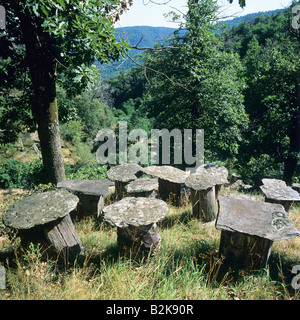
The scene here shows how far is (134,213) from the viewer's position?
3.46 metres

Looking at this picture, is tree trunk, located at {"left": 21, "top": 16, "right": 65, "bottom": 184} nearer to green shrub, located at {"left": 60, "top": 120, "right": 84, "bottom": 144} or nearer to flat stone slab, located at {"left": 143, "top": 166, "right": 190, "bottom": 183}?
flat stone slab, located at {"left": 143, "top": 166, "right": 190, "bottom": 183}

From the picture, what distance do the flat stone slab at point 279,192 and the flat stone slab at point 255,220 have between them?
1.60 m

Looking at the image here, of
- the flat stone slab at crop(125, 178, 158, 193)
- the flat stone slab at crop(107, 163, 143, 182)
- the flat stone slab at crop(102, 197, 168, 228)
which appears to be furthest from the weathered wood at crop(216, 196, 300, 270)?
the flat stone slab at crop(107, 163, 143, 182)

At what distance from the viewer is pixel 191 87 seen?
810cm

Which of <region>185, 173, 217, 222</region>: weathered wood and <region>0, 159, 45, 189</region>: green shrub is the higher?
<region>185, 173, 217, 222</region>: weathered wood

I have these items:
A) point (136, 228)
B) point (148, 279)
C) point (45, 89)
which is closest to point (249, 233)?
point (148, 279)

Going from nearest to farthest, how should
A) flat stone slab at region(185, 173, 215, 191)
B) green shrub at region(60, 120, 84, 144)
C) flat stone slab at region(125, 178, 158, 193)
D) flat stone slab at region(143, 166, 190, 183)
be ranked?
1. flat stone slab at region(185, 173, 215, 191)
2. flat stone slab at region(125, 178, 158, 193)
3. flat stone slab at region(143, 166, 190, 183)
4. green shrub at region(60, 120, 84, 144)

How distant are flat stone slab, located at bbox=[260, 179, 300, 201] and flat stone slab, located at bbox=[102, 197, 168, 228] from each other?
318 cm

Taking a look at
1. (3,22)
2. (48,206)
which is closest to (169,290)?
(48,206)

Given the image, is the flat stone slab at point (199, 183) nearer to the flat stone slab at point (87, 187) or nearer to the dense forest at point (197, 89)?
the flat stone slab at point (87, 187)

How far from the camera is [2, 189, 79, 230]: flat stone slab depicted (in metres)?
3.06

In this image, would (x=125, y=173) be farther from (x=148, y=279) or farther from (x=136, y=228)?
(x=148, y=279)

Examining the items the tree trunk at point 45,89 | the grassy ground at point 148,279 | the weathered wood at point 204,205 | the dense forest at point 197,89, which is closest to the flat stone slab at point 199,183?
the weathered wood at point 204,205
